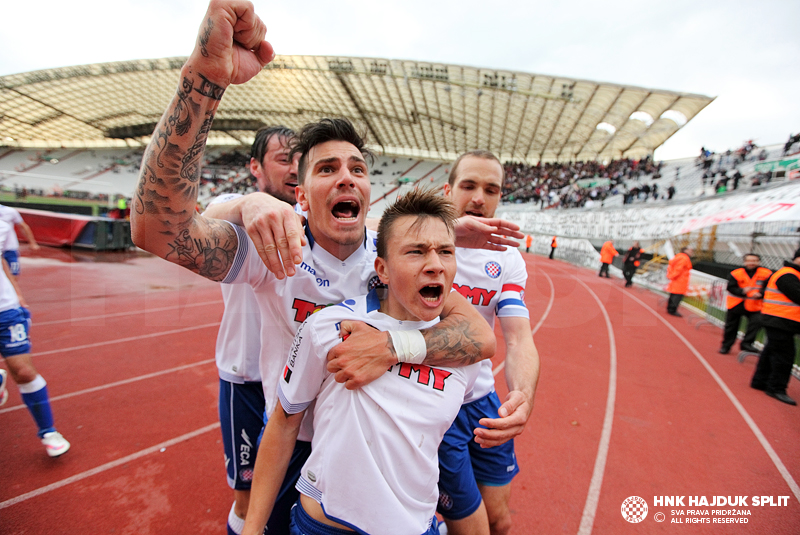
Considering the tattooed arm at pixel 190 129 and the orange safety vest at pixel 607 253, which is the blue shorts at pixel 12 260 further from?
the orange safety vest at pixel 607 253

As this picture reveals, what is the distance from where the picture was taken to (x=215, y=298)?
Result: 30.7ft

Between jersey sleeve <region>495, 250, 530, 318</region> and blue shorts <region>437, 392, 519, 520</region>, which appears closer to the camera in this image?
blue shorts <region>437, 392, 519, 520</region>

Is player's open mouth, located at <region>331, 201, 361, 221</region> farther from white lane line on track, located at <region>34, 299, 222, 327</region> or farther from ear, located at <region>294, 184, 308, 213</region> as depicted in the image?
white lane line on track, located at <region>34, 299, 222, 327</region>

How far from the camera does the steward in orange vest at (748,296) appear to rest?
6.50 meters

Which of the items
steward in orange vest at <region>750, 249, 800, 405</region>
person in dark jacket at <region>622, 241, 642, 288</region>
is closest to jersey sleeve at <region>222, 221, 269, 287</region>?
steward in orange vest at <region>750, 249, 800, 405</region>

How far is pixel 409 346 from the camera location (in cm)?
133

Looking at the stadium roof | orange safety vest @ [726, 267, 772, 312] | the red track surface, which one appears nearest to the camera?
the red track surface

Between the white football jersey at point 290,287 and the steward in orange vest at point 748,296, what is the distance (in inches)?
318

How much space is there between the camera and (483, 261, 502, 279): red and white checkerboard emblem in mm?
2318

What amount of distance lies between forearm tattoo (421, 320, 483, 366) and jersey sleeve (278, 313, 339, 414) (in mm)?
371

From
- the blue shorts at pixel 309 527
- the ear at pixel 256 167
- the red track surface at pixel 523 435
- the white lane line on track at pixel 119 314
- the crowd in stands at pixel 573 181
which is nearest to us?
the blue shorts at pixel 309 527

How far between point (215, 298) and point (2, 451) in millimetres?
6209

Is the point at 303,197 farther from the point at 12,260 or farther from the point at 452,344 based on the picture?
the point at 12,260

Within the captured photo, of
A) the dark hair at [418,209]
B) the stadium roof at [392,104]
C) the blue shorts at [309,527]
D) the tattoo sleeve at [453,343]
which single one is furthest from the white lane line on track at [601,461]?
the stadium roof at [392,104]
